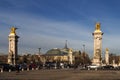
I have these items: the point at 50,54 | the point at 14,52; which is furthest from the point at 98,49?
the point at 50,54

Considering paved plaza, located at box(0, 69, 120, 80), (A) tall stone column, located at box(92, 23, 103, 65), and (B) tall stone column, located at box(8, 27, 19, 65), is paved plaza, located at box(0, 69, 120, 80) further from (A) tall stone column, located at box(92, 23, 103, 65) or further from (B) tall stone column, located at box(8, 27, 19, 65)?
(B) tall stone column, located at box(8, 27, 19, 65)

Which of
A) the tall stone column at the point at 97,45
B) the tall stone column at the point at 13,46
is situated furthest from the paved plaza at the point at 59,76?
the tall stone column at the point at 13,46

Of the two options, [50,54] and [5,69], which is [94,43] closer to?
[5,69]

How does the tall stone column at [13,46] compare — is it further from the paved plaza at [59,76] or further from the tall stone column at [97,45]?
the paved plaza at [59,76]

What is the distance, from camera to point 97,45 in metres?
70.2

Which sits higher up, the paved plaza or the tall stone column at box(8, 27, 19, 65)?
the tall stone column at box(8, 27, 19, 65)

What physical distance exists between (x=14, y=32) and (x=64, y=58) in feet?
350

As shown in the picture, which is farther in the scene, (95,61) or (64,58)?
(64,58)

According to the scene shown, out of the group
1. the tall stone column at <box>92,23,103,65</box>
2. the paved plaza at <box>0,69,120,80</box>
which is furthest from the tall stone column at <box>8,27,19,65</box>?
the paved plaza at <box>0,69,120,80</box>

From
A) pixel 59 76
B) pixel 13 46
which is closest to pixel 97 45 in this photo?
pixel 13 46

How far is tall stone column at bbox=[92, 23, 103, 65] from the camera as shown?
6780 centimetres

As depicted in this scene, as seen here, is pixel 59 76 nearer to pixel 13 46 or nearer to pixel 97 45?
pixel 97 45

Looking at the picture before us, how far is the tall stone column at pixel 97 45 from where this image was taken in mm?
67800

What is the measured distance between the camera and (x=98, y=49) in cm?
6919
